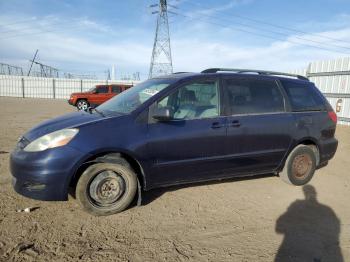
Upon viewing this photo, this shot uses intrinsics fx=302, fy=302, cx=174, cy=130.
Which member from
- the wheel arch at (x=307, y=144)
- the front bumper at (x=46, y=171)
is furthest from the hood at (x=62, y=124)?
the wheel arch at (x=307, y=144)

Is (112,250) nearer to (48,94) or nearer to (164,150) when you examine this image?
(164,150)

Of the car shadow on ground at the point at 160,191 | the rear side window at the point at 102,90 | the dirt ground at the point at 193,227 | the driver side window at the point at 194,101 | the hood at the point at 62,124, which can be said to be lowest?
the dirt ground at the point at 193,227

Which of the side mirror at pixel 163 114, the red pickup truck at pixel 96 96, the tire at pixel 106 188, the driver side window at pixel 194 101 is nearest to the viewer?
the tire at pixel 106 188

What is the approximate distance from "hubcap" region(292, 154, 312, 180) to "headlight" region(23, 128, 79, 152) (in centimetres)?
342

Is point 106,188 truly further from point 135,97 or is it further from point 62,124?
point 135,97

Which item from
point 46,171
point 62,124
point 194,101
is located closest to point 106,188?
point 46,171

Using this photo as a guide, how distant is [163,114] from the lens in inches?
142

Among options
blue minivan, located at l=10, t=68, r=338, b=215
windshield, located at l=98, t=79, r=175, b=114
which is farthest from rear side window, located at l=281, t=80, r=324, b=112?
windshield, located at l=98, t=79, r=175, b=114

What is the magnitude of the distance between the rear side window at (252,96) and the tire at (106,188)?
1.66 meters

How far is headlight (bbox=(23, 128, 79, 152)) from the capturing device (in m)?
3.33

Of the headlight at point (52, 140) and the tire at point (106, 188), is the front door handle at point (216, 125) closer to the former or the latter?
the tire at point (106, 188)

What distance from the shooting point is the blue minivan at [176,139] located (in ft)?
11.1

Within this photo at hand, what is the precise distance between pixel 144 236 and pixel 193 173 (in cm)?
115

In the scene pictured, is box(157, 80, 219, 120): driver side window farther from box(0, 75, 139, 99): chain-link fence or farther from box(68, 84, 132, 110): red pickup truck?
box(0, 75, 139, 99): chain-link fence
